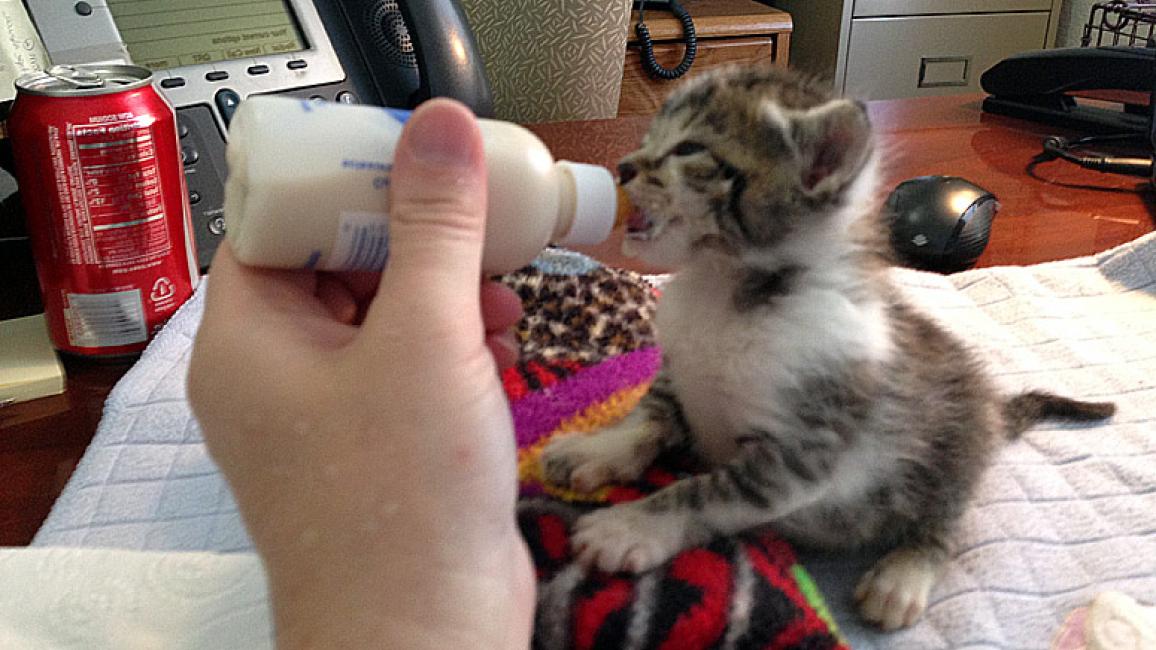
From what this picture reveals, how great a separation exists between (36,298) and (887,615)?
0.79 metres

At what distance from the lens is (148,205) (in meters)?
0.74

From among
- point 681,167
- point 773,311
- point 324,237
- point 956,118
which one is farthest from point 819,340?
point 956,118

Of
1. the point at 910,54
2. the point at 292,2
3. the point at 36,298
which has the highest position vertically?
the point at 292,2

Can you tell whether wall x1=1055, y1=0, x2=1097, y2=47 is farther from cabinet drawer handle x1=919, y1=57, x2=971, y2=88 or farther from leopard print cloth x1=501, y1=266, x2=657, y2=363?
leopard print cloth x1=501, y1=266, x2=657, y2=363

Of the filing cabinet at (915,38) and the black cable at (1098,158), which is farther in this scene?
the filing cabinet at (915,38)

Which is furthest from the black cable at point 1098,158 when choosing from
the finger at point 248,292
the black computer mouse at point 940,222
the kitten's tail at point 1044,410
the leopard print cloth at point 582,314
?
the finger at point 248,292

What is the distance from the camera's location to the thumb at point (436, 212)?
0.41 m

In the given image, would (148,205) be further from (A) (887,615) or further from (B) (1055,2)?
(B) (1055,2)

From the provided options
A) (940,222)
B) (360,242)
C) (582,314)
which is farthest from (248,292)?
(940,222)

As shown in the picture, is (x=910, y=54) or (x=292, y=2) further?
(x=910, y=54)

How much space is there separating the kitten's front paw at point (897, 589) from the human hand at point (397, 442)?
234 mm

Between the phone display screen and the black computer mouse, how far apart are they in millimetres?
681

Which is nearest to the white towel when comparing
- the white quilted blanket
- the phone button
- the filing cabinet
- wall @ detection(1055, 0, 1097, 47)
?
the white quilted blanket

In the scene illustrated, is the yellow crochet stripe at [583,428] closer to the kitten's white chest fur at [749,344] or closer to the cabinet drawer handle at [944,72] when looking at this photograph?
the kitten's white chest fur at [749,344]
